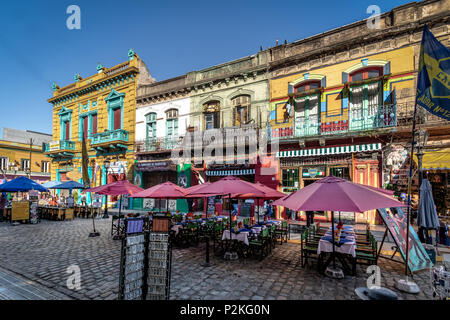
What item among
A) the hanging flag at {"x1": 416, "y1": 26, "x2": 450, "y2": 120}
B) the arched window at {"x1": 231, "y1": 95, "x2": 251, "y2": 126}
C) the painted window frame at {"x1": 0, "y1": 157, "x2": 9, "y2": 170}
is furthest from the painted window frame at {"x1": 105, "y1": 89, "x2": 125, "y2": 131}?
the painted window frame at {"x1": 0, "y1": 157, "x2": 9, "y2": 170}

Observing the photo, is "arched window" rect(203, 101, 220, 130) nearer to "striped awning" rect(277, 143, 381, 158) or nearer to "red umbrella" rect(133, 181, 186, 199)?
"striped awning" rect(277, 143, 381, 158)

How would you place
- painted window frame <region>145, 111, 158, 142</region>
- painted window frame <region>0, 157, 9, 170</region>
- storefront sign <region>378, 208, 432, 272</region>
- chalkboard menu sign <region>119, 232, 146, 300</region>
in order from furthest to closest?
painted window frame <region>0, 157, 9, 170</region> < painted window frame <region>145, 111, 158, 142</region> < storefront sign <region>378, 208, 432, 272</region> < chalkboard menu sign <region>119, 232, 146, 300</region>

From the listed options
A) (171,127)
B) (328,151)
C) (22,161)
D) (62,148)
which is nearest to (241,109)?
(171,127)

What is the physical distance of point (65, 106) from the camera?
25656 mm

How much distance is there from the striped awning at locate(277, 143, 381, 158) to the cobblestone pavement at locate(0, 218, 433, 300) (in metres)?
6.66

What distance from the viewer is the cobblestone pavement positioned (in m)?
4.56

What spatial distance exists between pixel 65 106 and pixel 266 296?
2952cm

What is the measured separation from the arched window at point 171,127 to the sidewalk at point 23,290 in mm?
13607

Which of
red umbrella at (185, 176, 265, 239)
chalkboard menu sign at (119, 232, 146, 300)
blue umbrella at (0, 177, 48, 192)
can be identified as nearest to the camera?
chalkboard menu sign at (119, 232, 146, 300)

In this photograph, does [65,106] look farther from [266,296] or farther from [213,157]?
[266,296]

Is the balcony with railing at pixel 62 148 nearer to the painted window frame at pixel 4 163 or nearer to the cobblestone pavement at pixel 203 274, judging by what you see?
the painted window frame at pixel 4 163

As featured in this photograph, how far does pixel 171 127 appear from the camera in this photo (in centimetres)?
1897

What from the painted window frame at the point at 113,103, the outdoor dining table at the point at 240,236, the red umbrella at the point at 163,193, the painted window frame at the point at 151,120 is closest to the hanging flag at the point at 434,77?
the outdoor dining table at the point at 240,236
